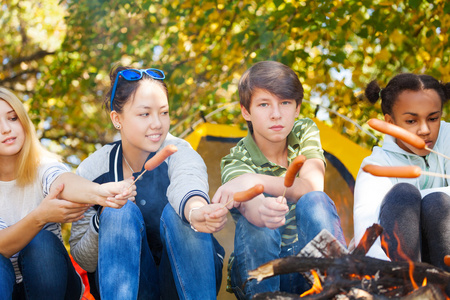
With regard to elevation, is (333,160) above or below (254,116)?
below

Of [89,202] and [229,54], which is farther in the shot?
[229,54]

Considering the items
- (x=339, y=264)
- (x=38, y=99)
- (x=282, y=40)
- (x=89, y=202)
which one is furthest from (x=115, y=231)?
(x=38, y=99)

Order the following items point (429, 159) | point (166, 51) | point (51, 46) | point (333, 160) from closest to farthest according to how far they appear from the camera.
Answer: point (429, 159) < point (333, 160) < point (166, 51) < point (51, 46)

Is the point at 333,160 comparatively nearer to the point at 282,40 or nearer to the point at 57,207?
the point at 282,40

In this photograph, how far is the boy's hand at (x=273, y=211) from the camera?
1.63m

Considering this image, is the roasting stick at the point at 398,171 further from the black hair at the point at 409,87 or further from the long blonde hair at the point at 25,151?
the long blonde hair at the point at 25,151

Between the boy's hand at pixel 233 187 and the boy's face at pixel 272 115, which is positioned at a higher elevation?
the boy's face at pixel 272 115

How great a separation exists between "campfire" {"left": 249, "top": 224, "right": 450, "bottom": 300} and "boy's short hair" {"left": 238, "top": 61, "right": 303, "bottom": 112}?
866 millimetres

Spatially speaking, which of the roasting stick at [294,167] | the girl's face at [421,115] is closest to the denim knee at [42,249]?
the roasting stick at [294,167]

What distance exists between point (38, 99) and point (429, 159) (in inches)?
175

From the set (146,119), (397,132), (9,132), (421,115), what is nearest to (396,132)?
(397,132)

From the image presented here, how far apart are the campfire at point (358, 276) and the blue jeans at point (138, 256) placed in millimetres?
394

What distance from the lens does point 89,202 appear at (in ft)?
5.90

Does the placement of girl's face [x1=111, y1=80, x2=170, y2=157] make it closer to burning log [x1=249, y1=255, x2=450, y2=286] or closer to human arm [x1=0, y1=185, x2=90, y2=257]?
human arm [x1=0, y1=185, x2=90, y2=257]
